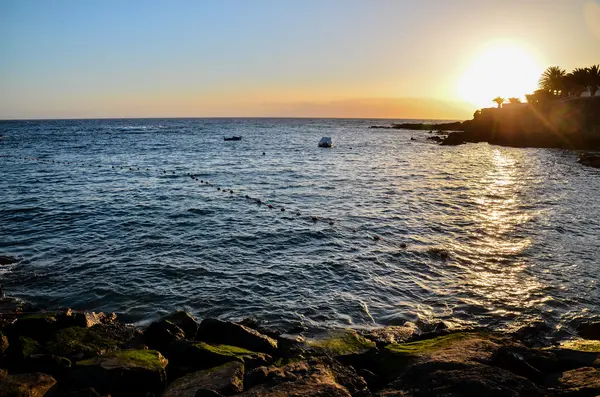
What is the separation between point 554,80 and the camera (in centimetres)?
9875

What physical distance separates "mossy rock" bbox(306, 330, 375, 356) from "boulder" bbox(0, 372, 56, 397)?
245 inches

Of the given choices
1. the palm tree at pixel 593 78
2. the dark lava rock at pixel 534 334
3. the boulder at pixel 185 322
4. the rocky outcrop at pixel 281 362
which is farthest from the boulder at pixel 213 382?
the palm tree at pixel 593 78

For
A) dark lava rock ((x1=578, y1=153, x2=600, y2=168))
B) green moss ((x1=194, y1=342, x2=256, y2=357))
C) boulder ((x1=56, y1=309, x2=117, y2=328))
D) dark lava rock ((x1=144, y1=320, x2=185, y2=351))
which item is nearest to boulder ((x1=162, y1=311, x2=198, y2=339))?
dark lava rock ((x1=144, y1=320, x2=185, y2=351))

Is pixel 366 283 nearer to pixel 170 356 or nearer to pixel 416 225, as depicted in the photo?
pixel 170 356

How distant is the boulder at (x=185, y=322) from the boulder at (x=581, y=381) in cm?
912

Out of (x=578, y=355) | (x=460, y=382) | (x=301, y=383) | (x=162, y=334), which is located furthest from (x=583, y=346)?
(x=162, y=334)

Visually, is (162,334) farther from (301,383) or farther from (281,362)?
(301,383)

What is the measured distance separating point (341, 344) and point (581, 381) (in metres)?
5.43

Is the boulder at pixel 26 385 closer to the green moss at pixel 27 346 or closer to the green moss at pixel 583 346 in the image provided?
the green moss at pixel 27 346

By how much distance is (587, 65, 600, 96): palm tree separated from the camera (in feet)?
275

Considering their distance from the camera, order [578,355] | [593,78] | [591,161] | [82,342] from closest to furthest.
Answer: [578,355]
[82,342]
[591,161]
[593,78]

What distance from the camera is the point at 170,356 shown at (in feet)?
33.7

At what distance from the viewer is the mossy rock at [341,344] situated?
35.0 ft

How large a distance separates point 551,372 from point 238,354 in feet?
23.8
